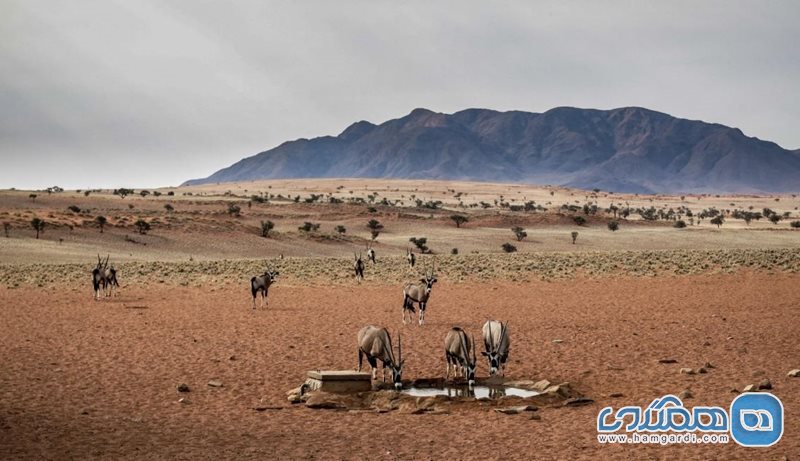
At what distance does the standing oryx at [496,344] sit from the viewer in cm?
1772

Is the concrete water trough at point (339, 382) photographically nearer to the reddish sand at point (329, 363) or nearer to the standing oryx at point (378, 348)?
the standing oryx at point (378, 348)

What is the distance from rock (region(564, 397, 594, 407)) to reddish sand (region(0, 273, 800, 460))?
0.26 m

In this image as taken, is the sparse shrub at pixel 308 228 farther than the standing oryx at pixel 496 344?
Yes

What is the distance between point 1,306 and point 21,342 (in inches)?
380

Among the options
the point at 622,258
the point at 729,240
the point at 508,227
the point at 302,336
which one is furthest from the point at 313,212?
the point at 302,336

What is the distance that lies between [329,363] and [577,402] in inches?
263

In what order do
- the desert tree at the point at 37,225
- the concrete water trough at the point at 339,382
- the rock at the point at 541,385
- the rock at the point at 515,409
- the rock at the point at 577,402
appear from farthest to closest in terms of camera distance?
the desert tree at the point at 37,225, the rock at the point at 541,385, the concrete water trough at the point at 339,382, the rock at the point at 577,402, the rock at the point at 515,409

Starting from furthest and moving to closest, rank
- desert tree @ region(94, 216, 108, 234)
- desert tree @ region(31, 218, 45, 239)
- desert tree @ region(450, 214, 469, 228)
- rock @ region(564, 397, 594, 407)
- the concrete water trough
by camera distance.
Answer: desert tree @ region(450, 214, 469, 228) → desert tree @ region(94, 216, 108, 234) → desert tree @ region(31, 218, 45, 239) → the concrete water trough → rock @ region(564, 397, 594, 407)

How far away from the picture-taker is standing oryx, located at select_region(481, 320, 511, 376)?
17.7 meters

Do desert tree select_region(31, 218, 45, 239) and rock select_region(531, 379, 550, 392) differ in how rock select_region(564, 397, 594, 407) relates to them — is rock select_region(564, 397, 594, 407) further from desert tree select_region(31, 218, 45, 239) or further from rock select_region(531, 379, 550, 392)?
desert tree select_region(31, 218, 45, 239)

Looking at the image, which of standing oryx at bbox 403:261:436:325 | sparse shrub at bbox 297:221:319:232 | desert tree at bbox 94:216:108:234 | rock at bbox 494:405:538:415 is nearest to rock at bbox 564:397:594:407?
rock at bbox 494:405:538:415

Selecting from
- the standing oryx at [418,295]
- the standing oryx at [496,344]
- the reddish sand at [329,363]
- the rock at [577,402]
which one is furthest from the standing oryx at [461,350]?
the standing oryx at [418,295]

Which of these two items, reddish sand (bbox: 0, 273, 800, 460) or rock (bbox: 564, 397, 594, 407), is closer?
reddish sand (bbox: 0, 273, 800, 460)

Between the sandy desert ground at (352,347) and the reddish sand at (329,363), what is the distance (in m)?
0.07
